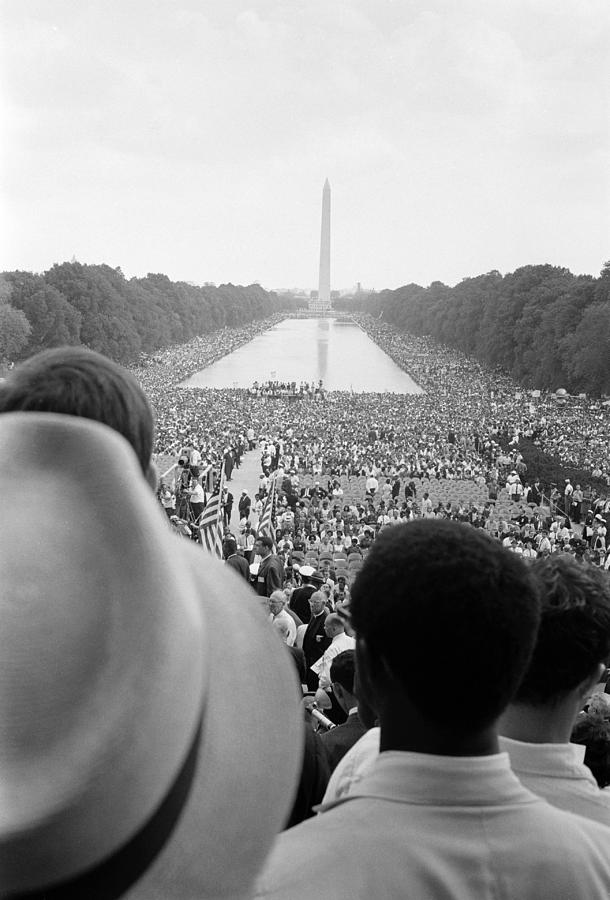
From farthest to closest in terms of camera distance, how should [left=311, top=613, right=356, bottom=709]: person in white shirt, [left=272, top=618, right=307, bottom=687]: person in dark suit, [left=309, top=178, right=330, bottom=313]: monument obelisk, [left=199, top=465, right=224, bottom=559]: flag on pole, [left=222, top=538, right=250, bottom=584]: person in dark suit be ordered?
[left=309, top=178, right=330, bottom=313]: monument obelisk
[left=199, top=465, right=224, bottom=559]: flag on pole
[left=222, top=538, right=250, bottom=584]: person in dark suit
[left=272, top=618, right=307, bottom=687]: person in dark suit
[left=311, top=613, right=356, bottom=709]: person in white shirt

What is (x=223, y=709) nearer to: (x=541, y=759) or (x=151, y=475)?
(x=151, y=475)

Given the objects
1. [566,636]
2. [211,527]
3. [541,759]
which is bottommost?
[211,527]

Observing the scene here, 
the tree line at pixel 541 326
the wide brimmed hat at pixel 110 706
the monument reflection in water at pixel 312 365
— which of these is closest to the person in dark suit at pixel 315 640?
the wide brimmed hat at pixel 110 706

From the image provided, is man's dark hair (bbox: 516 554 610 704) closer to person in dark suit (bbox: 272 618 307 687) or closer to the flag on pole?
person in dark suit (bbox: 272 618 307 687)

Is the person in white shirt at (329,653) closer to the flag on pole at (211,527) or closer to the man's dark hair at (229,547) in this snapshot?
the flag on pole at (211,527)

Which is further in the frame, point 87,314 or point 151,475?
point 87,314

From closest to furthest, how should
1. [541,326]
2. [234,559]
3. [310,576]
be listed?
[234,559] → [310,576] → [541,326]

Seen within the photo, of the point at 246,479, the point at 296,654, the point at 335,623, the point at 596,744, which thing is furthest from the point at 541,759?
the point at 246,479

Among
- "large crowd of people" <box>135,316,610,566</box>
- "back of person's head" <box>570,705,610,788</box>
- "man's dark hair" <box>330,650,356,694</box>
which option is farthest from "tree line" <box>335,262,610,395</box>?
"back of person's head" <box>570,705,610,788</box>
